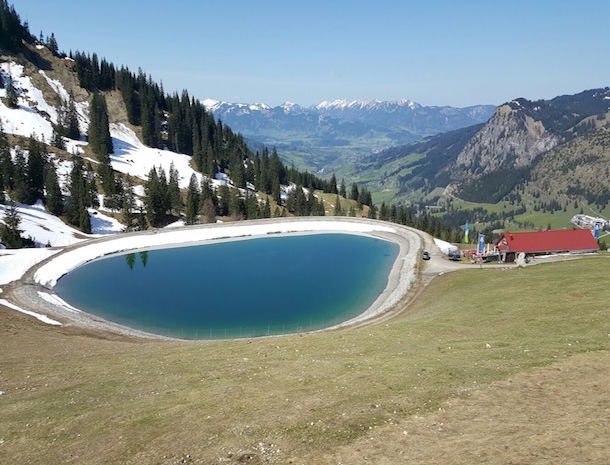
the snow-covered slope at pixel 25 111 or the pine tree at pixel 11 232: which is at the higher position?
the snow-covered slope at pixel 25 111

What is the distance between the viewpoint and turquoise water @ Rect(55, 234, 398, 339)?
191 ft

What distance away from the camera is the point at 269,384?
24422 millimetres

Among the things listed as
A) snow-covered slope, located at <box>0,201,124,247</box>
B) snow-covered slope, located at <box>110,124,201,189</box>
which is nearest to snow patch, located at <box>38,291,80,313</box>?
snow-covered slope, located at <box>0,201,124,247</box>

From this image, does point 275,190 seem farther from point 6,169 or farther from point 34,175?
point 6,169

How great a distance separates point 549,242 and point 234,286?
201 feet

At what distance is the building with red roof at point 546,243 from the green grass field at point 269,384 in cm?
3895

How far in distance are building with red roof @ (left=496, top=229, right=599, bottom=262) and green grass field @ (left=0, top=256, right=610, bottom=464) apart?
39.0 meters

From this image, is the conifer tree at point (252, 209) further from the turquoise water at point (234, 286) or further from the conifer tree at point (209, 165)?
the conifer tree at point (209, 165)

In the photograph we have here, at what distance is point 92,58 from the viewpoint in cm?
19950

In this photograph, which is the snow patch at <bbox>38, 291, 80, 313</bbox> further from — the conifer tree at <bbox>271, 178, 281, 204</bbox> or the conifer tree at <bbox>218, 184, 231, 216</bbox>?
the conifer tree at <bbox>271, 178, 281, 204</bbox>

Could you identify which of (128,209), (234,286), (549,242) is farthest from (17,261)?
(549,242)

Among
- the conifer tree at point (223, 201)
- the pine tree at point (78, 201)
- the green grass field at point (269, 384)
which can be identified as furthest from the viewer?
the conifer tree at point (223, 201)

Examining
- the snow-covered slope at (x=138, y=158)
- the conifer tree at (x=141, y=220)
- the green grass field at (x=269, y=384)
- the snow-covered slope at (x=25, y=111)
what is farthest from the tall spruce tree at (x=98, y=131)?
the green grass field at (x=269, y=384)

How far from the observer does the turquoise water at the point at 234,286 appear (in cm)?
5809
